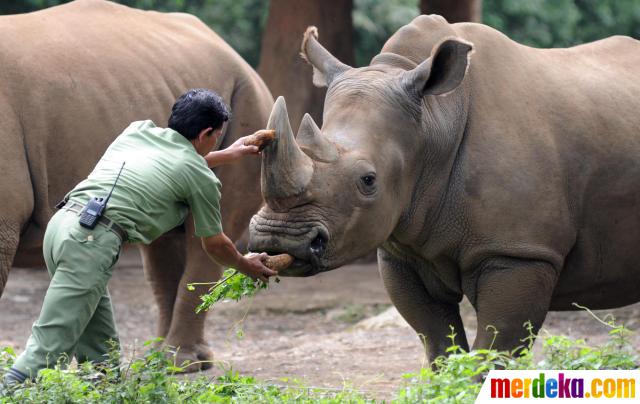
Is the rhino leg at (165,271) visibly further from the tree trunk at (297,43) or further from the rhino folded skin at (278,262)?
the tree trunk at (297,43)

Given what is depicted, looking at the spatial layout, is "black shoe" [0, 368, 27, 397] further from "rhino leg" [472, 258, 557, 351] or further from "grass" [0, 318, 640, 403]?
"rhino leg" [472, 258, 557, 351]

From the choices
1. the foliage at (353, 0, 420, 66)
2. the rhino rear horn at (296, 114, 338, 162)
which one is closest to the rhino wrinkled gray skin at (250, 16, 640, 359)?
the rhino rear horn at (296, 114, 338, 162)

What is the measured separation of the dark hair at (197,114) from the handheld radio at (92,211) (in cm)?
49

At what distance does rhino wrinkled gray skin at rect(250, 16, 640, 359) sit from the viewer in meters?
6.05

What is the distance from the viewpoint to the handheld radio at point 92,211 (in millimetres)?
5801

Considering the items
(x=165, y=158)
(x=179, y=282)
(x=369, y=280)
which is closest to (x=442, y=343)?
(x=165, y=158)

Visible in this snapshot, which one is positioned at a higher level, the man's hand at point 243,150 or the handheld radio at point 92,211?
the man's hand at point 243,150

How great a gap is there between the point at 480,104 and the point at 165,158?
69.5 inches

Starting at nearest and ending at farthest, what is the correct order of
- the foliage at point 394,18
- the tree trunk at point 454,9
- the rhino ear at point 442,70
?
the rhino ear at point 442,70, the tree trunk at point 454,9, the foliage at point 394,18

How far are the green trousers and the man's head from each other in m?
0.61

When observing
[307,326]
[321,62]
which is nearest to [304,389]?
[321,62]

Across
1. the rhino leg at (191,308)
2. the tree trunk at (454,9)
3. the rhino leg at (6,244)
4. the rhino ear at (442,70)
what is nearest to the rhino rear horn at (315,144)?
the rhino ear at (442,70)

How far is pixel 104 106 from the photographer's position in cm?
801

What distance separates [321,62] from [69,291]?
6.65ft
